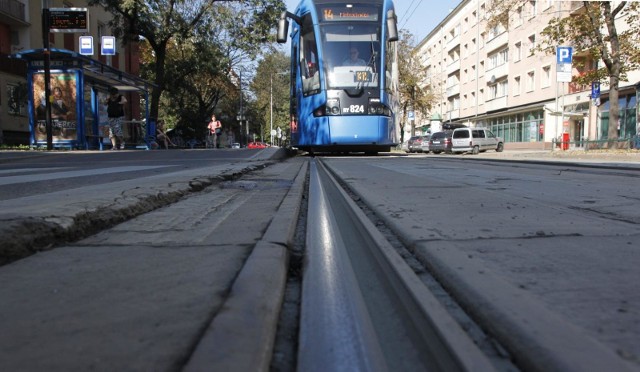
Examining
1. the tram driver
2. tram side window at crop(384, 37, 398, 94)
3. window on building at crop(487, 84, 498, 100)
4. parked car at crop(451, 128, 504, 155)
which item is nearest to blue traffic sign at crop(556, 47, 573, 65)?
tram side window at crop(384, 37, 398, 94)

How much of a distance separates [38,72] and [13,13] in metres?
8.90

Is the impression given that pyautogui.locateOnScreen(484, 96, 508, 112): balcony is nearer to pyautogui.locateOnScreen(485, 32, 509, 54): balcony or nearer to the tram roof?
pyautogui.locateOnScreen(485, 32, 509, 54): balcony

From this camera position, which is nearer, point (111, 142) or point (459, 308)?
point (459, 308)

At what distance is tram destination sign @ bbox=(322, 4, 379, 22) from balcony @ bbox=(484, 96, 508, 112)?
109 ft

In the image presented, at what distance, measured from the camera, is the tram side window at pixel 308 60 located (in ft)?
43.2

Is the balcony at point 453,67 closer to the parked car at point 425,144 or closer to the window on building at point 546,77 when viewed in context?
the window on building at point 546,77

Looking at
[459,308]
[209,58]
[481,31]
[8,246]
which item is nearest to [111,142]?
[209,58]

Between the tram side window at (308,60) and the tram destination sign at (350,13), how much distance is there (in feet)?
1.76

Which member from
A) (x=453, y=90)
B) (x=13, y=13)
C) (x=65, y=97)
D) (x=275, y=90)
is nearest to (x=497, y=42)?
(x=453, y=90)

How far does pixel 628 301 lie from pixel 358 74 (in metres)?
11.9

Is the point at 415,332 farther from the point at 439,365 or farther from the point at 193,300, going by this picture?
the point at 193,300

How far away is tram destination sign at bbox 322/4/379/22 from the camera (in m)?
13.1

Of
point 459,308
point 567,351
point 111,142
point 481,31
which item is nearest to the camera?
point 567,351

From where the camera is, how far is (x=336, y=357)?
1306 millimetres
